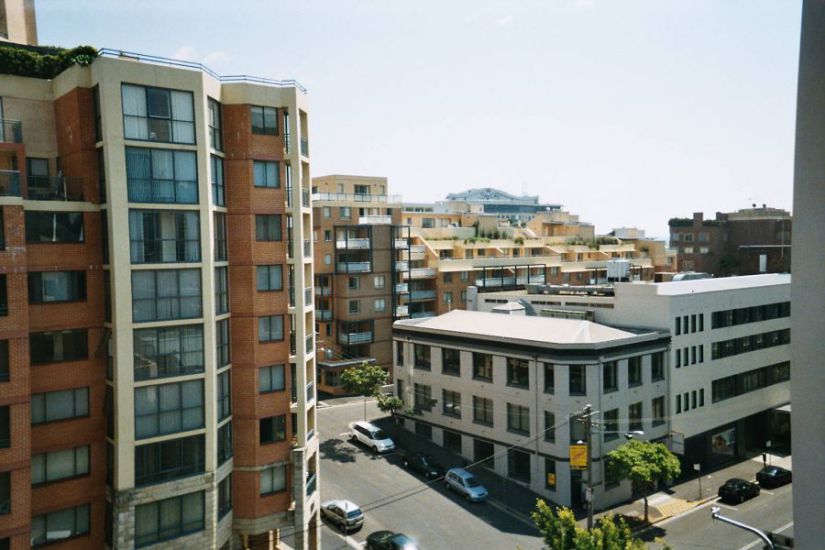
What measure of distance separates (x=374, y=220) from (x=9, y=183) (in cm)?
4593

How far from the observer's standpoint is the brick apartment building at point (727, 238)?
98.4m

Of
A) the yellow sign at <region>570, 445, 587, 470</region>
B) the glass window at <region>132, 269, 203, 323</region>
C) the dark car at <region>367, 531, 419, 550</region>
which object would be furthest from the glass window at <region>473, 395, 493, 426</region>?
the glass window at <region>132, 269, 203, 323</region>

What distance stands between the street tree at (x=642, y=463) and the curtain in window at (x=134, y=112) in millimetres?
30362

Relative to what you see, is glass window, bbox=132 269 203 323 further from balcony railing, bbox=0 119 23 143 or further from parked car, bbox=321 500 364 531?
parked car, bbox=321 500 364 531

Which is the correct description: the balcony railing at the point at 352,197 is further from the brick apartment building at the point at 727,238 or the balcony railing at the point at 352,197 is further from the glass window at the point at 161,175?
the brick apartment building at the point at 727,238

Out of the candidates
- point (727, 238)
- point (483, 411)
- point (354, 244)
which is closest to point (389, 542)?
point (483, 411)

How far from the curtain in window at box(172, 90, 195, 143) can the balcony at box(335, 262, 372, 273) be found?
40.2m

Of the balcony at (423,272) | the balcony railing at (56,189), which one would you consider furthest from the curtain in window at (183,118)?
the balcony at (423,272)

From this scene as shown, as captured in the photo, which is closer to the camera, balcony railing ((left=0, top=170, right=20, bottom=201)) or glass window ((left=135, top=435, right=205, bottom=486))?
balcony railing ((left=0, top=170, right=20, bottom=201))

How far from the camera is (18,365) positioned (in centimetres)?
2231

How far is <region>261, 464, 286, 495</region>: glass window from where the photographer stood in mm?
28781

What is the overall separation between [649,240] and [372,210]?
55390 millimetres

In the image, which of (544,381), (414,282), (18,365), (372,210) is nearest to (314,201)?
(372,210)

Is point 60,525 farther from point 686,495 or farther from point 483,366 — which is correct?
point 686,495
